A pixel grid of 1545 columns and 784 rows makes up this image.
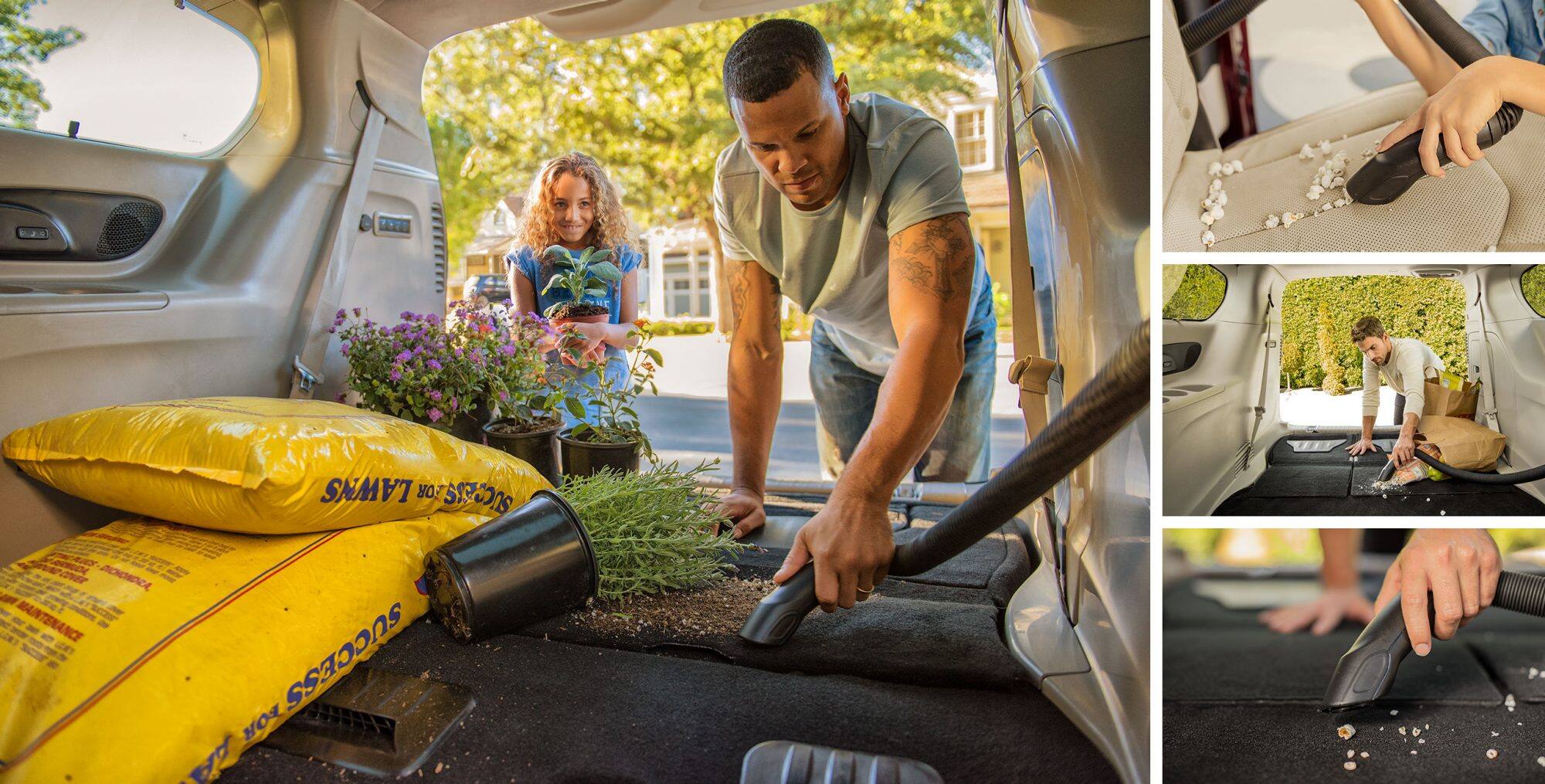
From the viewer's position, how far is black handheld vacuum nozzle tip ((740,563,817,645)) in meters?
1.42

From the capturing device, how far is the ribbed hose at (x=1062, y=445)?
79 centimetres

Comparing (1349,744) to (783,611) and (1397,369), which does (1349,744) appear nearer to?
(1397,369)

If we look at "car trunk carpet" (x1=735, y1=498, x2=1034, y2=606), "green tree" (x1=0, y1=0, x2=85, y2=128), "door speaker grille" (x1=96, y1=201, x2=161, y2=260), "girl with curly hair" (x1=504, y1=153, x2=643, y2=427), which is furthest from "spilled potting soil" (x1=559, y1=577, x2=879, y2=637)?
"green tree" (x1=0, y1=0, x2=85, y2=128)

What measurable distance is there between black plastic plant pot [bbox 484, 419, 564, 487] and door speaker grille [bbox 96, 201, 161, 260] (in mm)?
894

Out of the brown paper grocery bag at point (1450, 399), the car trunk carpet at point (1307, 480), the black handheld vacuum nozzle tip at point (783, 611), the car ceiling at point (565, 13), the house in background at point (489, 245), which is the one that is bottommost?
the black handheld vacuum nozzle tip at point (783, 611)

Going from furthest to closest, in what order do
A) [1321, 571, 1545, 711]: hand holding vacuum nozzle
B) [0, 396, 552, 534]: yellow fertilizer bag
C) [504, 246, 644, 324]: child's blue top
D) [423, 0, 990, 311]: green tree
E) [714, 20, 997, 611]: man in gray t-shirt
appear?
[423, 0, 990, 311]: green tree < [504, 246, 644, 324]: child's blue top < [714, 20, 997, 611]: man in gray t-shirt < [0, 396, 552, 534]: yellow fertilizer bag < [1321, 571, 1545, 711]: hand holding vacuum nozzle

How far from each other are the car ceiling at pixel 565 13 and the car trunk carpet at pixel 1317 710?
2074 mm

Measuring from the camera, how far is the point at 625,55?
28.9ft

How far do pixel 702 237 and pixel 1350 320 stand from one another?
13.1 meters

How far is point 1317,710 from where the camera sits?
112 centimetres

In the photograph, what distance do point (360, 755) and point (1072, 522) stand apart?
1045mm

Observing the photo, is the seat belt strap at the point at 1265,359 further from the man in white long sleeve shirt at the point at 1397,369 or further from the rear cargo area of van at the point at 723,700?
the rear cargo area of van at the point at 723,700

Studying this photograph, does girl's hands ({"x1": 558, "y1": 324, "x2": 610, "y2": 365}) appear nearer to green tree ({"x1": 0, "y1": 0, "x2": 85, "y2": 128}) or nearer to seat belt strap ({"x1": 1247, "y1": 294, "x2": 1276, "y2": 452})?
green tree ({"x1": 0, "y1": 0, "x2": 85, "y2": 128})

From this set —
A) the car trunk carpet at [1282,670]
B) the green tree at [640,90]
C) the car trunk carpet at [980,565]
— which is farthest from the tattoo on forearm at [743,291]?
the green tree at [640,90]
